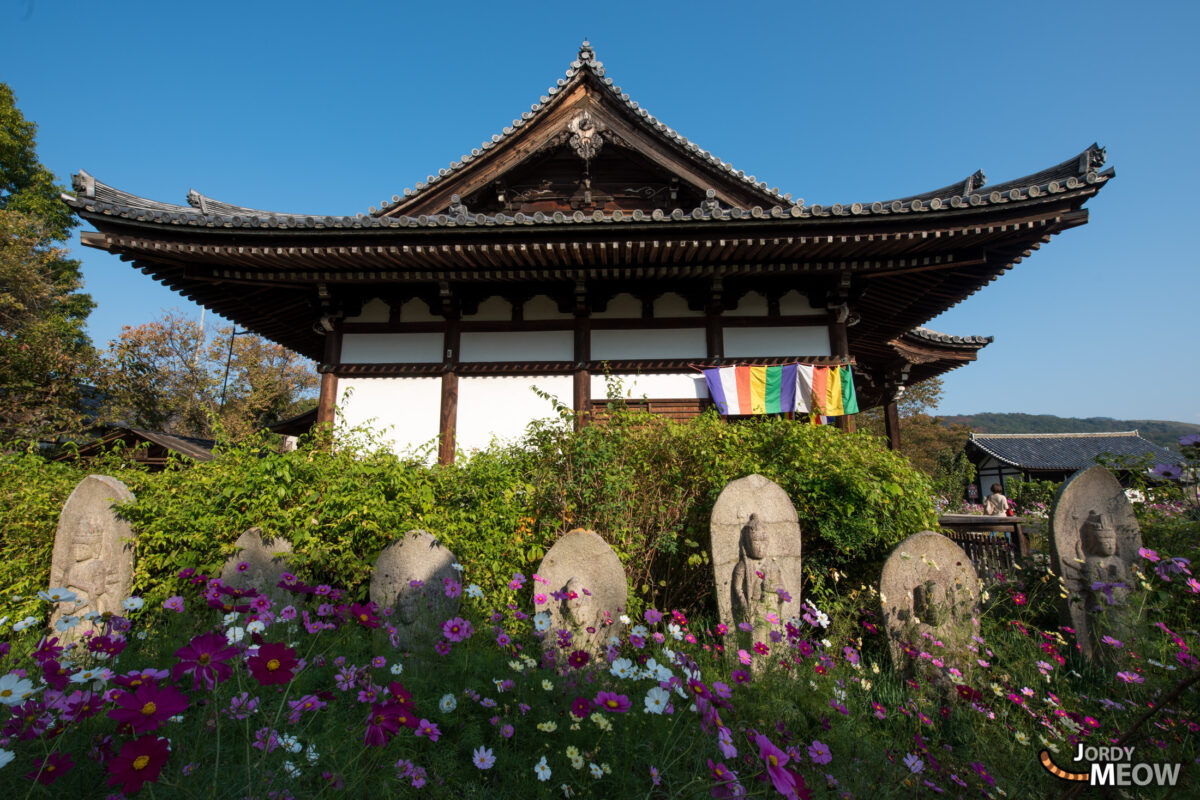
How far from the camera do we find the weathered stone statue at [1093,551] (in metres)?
3.69

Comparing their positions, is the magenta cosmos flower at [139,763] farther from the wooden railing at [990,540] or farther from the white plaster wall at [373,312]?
the white plaster wall at [373,312]

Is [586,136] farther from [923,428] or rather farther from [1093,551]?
[923,428]

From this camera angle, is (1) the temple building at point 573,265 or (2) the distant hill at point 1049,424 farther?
(2) the distant hill at point 1049,424

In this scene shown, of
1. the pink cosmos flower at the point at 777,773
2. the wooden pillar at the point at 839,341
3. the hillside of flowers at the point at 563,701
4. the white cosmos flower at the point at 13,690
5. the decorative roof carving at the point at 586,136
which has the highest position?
A: the decorative roof carving at the point at 586,136

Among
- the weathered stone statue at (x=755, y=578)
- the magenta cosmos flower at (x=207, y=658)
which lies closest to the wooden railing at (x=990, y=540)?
the weathered stone statue at (x=755, y=578)

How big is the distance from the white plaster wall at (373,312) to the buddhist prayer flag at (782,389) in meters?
4.39

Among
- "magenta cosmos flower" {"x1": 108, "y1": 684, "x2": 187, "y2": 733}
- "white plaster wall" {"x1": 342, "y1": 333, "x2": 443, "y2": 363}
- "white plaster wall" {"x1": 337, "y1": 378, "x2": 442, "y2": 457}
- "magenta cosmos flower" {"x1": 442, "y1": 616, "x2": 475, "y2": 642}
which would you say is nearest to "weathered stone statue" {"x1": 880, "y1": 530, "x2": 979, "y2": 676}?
"magenta cosmos flower" {"x1": 442, "y1": 616, "x2": 475, "y2": 642}

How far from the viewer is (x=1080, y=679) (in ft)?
11.3

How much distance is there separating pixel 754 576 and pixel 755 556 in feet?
0.45

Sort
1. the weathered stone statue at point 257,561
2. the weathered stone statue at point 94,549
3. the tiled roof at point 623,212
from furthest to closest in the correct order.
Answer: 1. the tiled roof at point 623,212
2. the weathered stone statue at point 94,549
3. the weathered stone statue at point 257,561

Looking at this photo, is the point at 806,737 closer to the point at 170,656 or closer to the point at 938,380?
the point at 170,656

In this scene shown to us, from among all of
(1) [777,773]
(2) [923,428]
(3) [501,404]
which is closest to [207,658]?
(1) [777,773]

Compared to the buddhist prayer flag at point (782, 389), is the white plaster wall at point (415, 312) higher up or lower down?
higher up

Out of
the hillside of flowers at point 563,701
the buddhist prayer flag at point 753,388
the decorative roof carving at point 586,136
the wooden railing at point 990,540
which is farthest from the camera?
the decorative roof carving at point 586,136
